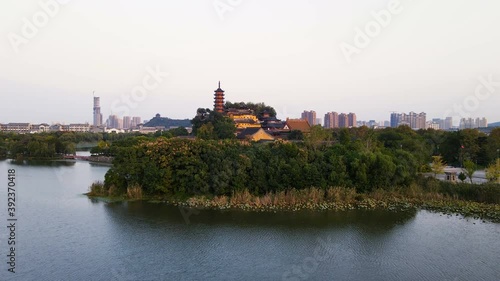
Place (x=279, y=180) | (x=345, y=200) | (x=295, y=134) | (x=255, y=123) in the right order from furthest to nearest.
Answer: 1. (x=255, y=123)
2. (x=295, y=134)
3. (x=279, y=180)
4. (x=345, y=200)

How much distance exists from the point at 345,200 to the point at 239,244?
627 centimetres

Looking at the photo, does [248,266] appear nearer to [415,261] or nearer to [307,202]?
[415,261]

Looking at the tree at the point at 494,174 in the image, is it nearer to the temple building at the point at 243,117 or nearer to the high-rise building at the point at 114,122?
the temple building at the point at 243,117

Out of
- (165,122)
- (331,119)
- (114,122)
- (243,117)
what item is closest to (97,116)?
(114,122)

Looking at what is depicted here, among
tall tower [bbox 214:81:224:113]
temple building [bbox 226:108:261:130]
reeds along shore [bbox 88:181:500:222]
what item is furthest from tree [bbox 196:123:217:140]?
reeds along shore [bbox 88:181:500:222]

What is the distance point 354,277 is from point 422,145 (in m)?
17.9

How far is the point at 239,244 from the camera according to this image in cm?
1146

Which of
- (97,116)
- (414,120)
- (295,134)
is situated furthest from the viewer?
(97,116)

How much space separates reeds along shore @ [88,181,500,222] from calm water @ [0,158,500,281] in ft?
2.58

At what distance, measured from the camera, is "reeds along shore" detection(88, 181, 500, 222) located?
15281 millimetres

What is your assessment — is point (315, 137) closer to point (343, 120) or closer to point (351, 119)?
point (343, 120)

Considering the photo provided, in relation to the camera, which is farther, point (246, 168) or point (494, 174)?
point (494, 174)

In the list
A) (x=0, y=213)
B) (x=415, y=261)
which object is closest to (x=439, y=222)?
(x=415, y=261)

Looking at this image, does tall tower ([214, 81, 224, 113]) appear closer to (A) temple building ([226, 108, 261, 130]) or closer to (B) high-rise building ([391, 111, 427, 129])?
(A) temple building ([226, 108, 261, 130])
